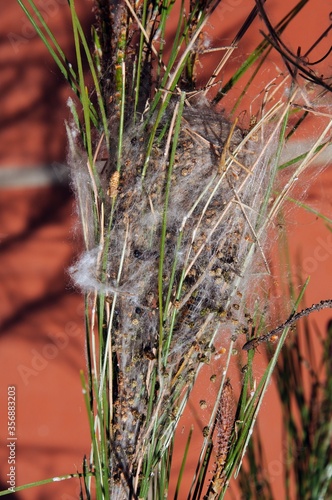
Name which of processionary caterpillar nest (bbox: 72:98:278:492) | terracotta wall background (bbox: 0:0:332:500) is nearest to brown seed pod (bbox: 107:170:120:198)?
processionary caterpillar nest (bbox: 72:98:278:492)

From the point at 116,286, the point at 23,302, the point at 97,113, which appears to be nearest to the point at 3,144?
the point at 23,302

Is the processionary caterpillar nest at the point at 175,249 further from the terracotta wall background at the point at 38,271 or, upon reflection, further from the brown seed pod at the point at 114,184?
the terracotta wall background at the point at 38,271

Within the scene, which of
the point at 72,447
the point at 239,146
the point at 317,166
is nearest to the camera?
the point at 239,146

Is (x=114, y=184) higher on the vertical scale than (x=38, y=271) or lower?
lower

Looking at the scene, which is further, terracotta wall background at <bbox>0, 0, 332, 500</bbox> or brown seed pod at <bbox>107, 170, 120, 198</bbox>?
terracotta wall background at <bbox>0, 0, 332, 500</bbox>

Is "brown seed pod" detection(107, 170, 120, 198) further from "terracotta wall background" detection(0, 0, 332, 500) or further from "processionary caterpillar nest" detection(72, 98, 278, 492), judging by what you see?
"terracotta wall background" detection(0, 0, 332, 500)

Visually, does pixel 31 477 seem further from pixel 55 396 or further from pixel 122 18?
pixel 122 18

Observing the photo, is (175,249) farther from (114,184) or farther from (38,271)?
(38,271)

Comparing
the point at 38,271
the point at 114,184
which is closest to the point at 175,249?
the point at 114,184
